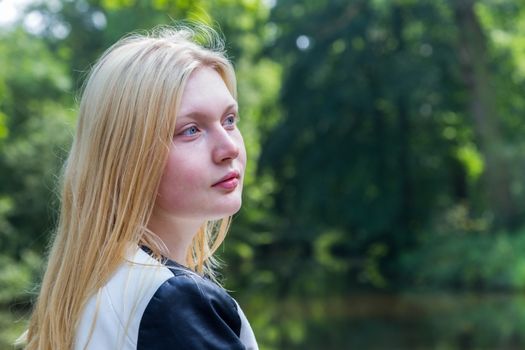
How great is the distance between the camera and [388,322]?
16844 mm

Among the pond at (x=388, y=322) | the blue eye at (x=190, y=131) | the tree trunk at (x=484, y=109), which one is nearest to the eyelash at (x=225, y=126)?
Result: the blue eye at (x=190, y=131)

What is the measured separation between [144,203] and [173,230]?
0.09 m

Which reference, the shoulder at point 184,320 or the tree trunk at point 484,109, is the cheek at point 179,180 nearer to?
the shoulder at point 184,320

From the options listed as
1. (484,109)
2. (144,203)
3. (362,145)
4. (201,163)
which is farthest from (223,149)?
(362,145)

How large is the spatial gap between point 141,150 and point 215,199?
131 mm

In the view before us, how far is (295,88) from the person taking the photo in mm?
28859

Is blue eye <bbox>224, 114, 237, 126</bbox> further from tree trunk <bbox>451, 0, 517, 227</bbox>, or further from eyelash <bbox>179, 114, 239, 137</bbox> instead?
tree trunk <bbox>451, 0, 517, 227</bbox>

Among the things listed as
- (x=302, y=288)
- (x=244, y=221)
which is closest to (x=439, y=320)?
(x=302, y=288)

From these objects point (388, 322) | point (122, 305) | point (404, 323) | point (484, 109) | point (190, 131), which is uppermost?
point (190, 131)

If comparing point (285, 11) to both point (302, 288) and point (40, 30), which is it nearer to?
point (302, 288)

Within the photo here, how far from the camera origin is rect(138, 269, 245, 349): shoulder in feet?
4.00

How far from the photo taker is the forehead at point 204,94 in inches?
54.1

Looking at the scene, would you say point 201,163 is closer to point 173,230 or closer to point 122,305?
point 173,230

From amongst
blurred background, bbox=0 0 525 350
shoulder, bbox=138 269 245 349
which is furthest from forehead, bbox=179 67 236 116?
blurred background, bbox=0 0 525 350
